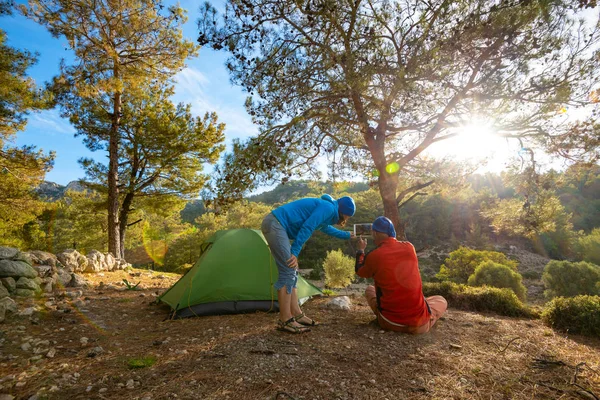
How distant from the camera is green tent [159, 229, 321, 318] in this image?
4594 mm

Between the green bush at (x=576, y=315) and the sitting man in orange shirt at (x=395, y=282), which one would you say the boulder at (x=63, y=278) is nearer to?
the sitting man in orange shirt at (x=395, y=282)

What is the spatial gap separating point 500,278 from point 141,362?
13476mm

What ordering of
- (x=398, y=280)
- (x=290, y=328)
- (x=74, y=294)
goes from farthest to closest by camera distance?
1. (x=74, y=294)
2. (x=290, y=328)
3. (x=398, y=280)

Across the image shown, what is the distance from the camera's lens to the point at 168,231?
120 feet

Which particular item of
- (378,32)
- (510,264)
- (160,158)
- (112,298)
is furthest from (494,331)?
(510,264)

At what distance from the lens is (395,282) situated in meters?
3.34

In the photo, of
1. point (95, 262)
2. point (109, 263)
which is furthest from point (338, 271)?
point (95, 262)

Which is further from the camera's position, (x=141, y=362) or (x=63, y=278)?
(x=63, y=278)

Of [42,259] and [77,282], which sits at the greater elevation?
[42,259]

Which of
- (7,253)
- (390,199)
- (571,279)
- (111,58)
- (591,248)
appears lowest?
(571,279)

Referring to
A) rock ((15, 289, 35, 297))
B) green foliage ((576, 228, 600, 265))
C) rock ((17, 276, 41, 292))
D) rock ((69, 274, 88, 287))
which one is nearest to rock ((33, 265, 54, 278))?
rock ((69, 274, 88, 287))

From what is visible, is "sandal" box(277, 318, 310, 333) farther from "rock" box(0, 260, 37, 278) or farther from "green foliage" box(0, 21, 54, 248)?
"green foliage" box(0, 21, 54, 248)

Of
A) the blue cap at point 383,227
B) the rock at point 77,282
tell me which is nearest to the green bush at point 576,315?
the blue cap at point 383,227

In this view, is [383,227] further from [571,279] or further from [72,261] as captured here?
[571,279]
